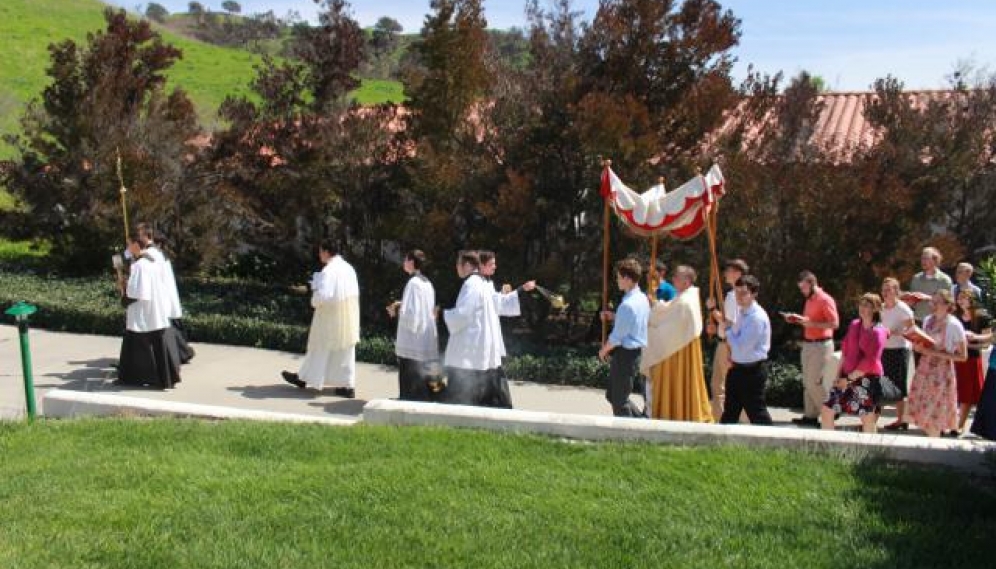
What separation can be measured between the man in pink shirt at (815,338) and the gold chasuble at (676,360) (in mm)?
1118

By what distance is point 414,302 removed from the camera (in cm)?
962

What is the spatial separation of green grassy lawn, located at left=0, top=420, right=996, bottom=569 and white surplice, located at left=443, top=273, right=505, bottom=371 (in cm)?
171

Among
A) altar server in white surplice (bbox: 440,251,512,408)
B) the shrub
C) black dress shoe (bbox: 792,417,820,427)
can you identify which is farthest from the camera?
the shrub

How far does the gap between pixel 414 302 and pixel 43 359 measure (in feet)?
16.2

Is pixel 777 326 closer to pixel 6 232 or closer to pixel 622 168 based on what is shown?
pixel 622 168

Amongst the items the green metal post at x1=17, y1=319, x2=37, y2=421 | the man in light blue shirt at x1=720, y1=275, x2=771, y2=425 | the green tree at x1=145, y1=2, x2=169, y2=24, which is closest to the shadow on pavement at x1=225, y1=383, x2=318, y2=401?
the green metal post at x1=17, y1=319, x2=37, y2=421

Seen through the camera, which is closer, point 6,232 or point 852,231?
point 852,231

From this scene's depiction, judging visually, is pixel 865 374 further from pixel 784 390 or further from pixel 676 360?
pixel 784 390

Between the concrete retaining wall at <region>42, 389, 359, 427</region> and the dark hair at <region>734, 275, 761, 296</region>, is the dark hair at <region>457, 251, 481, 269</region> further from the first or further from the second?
the dark hair at <region>734, 275, 761, 296</region>

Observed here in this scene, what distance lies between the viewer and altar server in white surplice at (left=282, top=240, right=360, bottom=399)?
10.4 metres

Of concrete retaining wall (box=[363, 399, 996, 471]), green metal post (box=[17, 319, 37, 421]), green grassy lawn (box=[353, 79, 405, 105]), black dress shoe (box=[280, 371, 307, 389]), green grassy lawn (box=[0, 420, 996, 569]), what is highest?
green grassy lawn (box=[353, 79, 405, 105])

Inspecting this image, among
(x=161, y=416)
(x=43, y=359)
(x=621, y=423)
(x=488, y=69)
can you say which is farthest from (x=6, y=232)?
(x=621, y=423)

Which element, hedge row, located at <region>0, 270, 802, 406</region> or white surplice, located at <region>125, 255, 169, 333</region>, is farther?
hedge row, located at <region>0, 270, 802, 406</region>

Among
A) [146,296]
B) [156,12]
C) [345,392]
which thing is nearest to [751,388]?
[345,392]
